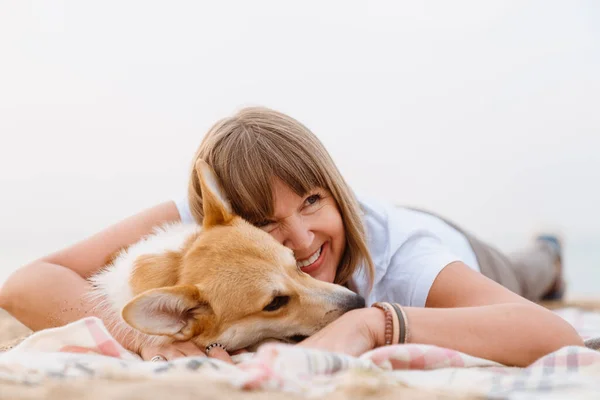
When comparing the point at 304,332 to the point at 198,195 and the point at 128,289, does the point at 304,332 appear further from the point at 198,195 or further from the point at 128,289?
the point at 198,195

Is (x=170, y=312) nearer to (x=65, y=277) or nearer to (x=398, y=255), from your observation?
(x=65, y=277)

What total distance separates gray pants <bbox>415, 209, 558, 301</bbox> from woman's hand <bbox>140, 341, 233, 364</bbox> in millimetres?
1969

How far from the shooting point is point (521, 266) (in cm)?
456

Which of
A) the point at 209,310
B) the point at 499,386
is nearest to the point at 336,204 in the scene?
the point at 209,310

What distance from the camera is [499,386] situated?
1364mm

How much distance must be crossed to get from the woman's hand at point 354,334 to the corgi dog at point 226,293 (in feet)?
0.97

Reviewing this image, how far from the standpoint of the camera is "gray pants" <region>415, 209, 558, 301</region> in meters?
3.70

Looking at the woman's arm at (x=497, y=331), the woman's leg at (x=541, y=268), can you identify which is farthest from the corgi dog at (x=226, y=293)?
the woman's leg at (x=541, y=268)

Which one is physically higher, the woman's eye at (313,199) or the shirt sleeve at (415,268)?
the woman's eye at (313,199)

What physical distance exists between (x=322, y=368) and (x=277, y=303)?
770 millimetres

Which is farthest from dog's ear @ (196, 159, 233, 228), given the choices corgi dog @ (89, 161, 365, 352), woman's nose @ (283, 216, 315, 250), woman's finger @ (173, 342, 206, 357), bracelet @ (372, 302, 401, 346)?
bracelet @ (372, 302, 401, 346)

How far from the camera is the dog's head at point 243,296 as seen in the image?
209 cm

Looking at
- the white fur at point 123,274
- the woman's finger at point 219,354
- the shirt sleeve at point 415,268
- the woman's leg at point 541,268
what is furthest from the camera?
the woman's leg at point 541,268

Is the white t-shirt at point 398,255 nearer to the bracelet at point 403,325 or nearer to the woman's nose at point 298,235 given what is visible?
the woman's nose at point 298,235
